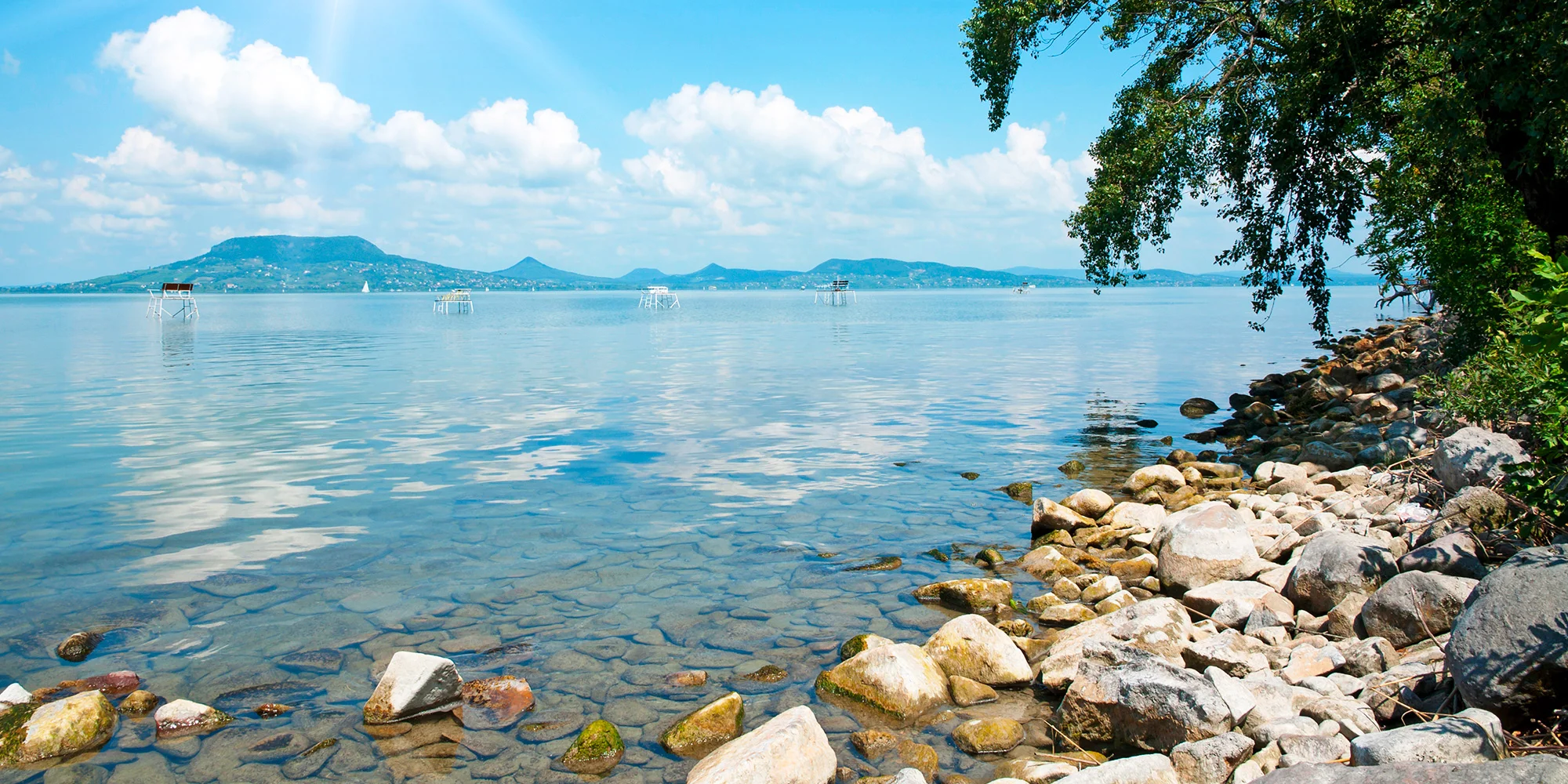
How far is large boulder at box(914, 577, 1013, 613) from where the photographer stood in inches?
495

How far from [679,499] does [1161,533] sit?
9.34 meters

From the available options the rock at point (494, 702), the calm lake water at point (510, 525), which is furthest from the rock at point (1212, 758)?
the rock at point (494, 702)

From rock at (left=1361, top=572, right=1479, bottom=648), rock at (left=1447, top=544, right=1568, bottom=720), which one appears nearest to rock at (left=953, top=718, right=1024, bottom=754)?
rock at (left=1447, top=544, right=1568, bottom=720)

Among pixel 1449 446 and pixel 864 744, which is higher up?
pixel 1449 446

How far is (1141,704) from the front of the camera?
802 centimetres

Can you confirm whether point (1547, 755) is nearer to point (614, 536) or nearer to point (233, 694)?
point (233, 694)

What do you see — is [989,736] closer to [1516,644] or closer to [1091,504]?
[1516,644]

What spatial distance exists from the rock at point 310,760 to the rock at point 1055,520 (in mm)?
11177

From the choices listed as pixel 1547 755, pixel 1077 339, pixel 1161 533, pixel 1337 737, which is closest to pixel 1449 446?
pixel 1161 533

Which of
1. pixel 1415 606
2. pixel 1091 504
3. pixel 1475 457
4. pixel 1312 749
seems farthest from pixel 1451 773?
pixel 1091 504

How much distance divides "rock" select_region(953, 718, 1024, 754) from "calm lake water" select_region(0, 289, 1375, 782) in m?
0.21

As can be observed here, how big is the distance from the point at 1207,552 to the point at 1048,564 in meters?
2.32

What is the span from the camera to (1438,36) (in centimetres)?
1270

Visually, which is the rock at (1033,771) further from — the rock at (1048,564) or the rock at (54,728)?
the rock at (54,728)
